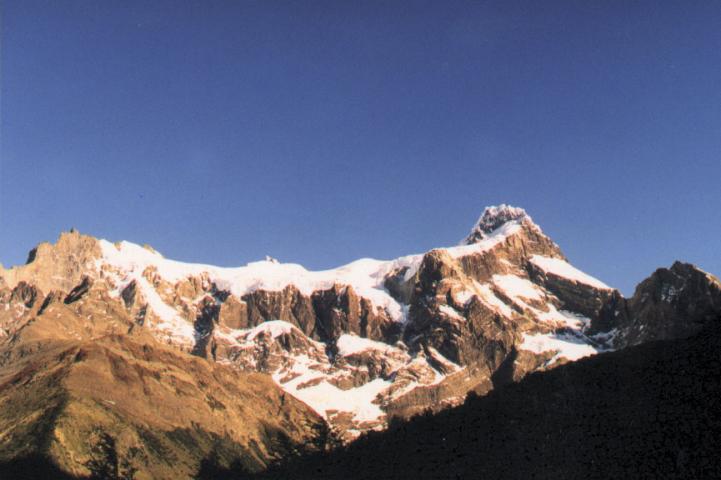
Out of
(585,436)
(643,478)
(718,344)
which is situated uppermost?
(718,344)

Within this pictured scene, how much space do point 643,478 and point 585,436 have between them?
94.3 ft

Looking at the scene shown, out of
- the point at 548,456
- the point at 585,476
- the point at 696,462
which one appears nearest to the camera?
the point at 696,462

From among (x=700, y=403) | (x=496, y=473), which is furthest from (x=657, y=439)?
(x=496, y=473)

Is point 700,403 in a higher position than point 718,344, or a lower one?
lower

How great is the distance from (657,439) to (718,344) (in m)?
36.6

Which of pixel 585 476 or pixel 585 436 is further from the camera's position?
pixel 585 436

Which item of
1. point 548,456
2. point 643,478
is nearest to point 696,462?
point 643,478

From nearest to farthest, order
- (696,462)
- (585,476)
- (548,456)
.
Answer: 1. (696,462)
2. (585,476)
3. (548,456)

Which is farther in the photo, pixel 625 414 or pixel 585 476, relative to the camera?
pixel 625 414

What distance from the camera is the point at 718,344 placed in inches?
7869

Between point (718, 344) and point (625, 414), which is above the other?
point (718, 344)

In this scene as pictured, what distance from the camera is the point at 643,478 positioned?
167750 mm

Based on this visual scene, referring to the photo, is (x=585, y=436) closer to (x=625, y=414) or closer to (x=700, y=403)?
(x=625, y=414)

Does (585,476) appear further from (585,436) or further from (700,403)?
(700,403)
